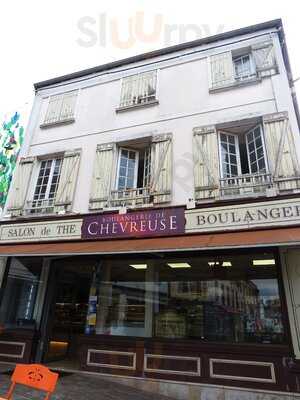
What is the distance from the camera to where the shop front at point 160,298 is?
529 cm

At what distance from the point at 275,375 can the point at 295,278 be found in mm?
1595

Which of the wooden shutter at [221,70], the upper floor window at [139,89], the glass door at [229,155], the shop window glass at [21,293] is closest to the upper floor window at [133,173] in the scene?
the glass door at [229,155]

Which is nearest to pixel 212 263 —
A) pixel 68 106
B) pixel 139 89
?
pixel 139 89

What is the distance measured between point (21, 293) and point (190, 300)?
4317 millimetres

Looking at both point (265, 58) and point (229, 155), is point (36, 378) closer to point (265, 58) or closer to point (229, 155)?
point (229, 155)

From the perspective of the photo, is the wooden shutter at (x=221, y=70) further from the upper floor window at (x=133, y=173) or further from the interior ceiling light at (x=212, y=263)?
the interior ceiling light at (x=212, y=263)

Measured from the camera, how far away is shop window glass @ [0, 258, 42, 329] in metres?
7.53

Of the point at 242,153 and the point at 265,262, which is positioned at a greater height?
the point at 242,153

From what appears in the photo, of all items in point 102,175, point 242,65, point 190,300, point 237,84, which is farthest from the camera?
point 242,65

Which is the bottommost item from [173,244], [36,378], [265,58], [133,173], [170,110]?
[36,378]

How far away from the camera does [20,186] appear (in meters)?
8.58

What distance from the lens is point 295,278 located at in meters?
5.43

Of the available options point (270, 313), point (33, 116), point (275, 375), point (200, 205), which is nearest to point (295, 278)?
point (270, 313)

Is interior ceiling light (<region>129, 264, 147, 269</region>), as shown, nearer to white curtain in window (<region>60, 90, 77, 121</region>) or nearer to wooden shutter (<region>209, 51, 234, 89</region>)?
wooden shutter (<region>209, 51, 234, 89</region>)
